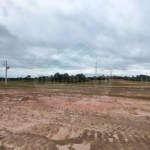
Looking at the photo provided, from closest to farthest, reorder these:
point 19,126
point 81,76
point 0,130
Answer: point 0,130
point 19,126
point 81,76

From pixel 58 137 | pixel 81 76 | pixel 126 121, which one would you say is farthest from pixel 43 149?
pixel 81 76

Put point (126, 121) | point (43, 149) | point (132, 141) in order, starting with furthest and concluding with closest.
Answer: point (126, 121)
point (132, 141)
point (43, 149)

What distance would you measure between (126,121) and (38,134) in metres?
4.83

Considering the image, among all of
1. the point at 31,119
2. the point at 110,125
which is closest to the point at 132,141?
the point at 110,125

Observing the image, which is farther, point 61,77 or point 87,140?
point 61,77

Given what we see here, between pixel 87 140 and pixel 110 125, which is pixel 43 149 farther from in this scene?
pixel 110 125

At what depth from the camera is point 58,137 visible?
766 cm

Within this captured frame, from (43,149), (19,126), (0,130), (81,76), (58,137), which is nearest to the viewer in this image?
(43,149)

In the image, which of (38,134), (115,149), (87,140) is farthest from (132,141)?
(38,134)

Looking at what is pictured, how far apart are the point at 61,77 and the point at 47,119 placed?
230ft

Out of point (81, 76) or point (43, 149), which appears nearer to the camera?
point (43, 149)

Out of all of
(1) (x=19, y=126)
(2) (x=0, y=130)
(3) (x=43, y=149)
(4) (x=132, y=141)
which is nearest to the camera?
(3) (x=43, y=149)

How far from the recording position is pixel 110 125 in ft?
31.6

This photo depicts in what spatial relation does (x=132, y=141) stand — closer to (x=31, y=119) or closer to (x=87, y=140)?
(x=87, y=140)
